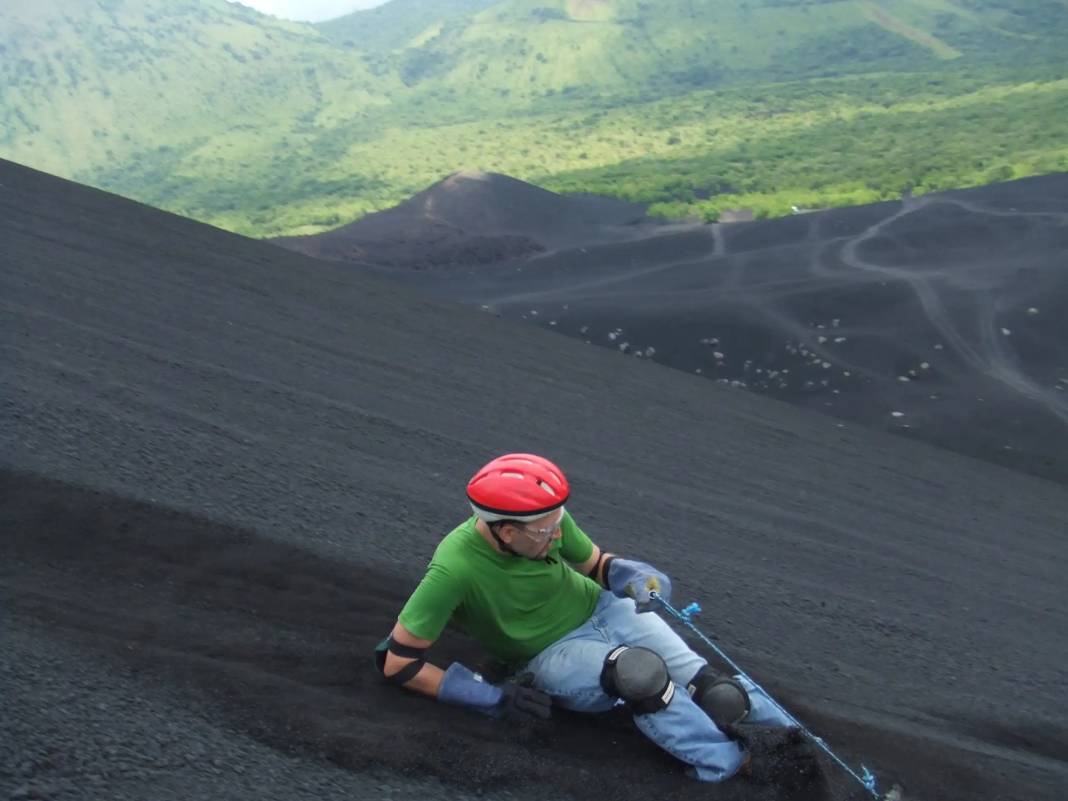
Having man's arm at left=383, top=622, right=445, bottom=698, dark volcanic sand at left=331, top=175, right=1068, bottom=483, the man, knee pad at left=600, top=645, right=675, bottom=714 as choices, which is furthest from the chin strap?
dark volcanic sand at left=331, top=175, right=1068, bottom=483

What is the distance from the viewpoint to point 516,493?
388cm

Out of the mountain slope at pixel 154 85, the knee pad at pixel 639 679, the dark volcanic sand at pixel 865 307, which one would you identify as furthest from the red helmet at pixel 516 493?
the mountain slope at pixel 154 85

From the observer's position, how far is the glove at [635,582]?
4434 millimetres

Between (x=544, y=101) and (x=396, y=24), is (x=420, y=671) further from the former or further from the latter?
(x=396, y=24)

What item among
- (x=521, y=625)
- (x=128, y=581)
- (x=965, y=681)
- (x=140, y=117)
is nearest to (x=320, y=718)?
(x=521, y=625)

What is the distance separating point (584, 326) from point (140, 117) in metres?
87.5

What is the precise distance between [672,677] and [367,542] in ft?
6.93

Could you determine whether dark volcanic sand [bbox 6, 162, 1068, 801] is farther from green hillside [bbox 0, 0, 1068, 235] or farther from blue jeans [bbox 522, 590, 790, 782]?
green hillside [bbox 0, 0, 1068, 235]

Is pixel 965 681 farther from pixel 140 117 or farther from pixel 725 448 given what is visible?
pixel 140 117

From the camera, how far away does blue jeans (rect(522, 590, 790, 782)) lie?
155 inches

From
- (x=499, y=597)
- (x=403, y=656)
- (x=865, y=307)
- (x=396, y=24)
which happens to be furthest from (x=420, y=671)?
(x=396, y=24)

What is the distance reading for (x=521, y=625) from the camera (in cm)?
418

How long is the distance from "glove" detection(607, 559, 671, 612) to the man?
0.34ft

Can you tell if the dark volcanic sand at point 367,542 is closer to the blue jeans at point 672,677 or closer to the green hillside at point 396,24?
the blue jeans at point 672,677
